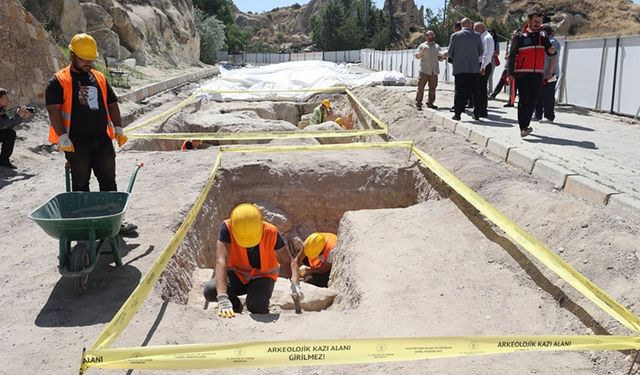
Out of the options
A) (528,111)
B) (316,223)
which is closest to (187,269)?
(316,223)

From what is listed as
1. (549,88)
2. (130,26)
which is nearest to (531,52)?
(549,88)

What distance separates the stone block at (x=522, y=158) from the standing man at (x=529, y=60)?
0.91 metres

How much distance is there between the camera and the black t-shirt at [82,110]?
179 inches

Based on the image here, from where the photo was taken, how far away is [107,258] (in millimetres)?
4703

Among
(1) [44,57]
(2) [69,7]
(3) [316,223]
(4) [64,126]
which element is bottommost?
(3) [316,223]

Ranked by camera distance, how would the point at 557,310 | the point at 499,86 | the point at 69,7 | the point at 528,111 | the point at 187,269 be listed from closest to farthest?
the point at 557,310 → the point at 187,269 → the point at 528,111 → the point at 499,86 → the point at 69,7

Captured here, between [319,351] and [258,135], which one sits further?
[258,135]

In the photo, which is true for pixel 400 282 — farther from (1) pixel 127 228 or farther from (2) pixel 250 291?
(1) pixel 127 228

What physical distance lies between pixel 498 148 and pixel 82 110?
563 cm

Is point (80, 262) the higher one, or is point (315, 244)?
point (80, 262)

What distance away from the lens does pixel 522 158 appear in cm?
675

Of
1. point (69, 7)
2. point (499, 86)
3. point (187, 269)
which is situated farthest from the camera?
point (69, 7)

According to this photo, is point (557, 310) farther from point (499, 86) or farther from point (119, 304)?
point (499, 86)

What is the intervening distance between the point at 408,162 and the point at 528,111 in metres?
1.94
